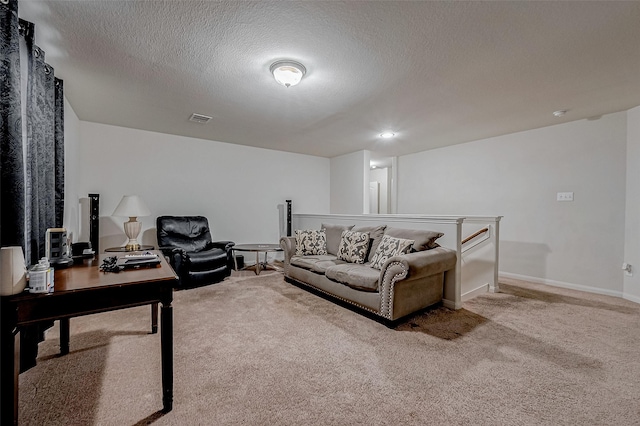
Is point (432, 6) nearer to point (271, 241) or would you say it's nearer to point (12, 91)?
point (12, 91)

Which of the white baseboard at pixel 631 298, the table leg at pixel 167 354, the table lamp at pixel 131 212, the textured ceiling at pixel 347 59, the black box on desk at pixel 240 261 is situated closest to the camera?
the table leg at pixel 167 354

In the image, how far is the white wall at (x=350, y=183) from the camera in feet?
19.1

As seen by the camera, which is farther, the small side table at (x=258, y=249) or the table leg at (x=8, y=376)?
the small side table at (x=258, y=249)

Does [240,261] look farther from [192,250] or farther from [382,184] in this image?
[382,184]

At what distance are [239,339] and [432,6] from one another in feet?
9.40

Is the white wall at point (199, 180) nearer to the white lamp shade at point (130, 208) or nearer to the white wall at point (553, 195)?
the white lamp shade at point (130, 208)

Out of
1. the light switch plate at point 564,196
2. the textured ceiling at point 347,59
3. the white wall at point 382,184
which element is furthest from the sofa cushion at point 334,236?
the white wall at point 382,184

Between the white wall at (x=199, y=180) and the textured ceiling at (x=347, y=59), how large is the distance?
25.1 inches

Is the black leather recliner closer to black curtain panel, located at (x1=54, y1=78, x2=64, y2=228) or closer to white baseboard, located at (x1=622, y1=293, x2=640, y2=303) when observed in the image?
black curtain panel, located at (x1=54, y1=78, x2=64, y2=228)

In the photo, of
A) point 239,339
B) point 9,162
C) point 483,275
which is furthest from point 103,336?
point 483,275

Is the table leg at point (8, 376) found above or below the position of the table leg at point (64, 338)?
above

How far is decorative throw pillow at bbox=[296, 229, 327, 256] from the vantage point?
13.6ft

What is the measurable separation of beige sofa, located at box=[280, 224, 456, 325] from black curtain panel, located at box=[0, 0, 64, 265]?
2623 mm

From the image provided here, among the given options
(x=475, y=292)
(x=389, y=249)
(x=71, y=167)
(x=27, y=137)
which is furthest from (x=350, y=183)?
(x=27, y=137)
